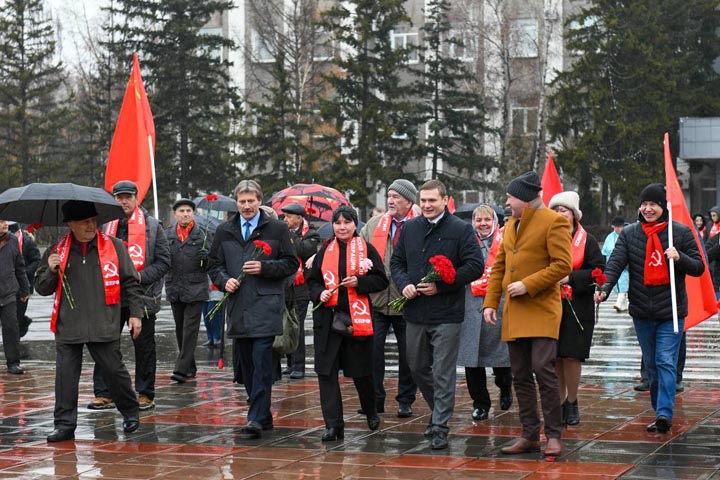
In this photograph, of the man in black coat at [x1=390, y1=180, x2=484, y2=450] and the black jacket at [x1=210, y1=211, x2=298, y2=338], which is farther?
the black jacket at [x1=210, y1=211, x2=298, y2=338]

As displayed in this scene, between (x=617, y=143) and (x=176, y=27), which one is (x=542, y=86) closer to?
(x=617, y=143)

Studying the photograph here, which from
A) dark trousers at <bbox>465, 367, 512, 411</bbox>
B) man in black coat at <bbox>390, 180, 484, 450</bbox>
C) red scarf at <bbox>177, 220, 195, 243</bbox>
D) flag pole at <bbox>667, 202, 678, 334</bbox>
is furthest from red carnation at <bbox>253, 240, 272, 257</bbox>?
red scarf at <bbox>177, 220, 195, 243</bbox>

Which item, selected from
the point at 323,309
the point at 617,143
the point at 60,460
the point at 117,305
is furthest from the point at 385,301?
→ the point at 617,143

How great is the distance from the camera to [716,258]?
574 inches

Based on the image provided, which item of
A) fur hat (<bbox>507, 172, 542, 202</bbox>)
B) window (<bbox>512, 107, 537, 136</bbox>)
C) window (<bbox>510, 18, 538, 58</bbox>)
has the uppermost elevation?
window (<bbox>510, 18, 538, 58</bbox>)

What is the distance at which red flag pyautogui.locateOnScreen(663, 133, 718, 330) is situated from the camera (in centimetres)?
1034

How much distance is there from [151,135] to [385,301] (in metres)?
4.94

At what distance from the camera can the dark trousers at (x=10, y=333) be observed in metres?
14.1

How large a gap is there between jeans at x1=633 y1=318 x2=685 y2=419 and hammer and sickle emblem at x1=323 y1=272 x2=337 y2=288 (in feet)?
8.14

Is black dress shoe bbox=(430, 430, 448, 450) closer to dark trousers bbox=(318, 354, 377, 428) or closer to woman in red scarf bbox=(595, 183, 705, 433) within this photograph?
dark trousers bbox=(318, 354, 377, 428)

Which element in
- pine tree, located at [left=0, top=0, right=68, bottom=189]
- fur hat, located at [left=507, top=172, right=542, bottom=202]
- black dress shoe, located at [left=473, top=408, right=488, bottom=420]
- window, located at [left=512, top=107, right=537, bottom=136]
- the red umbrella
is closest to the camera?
fur hat, located at [left=507, top=172, right=542, bottom=202]

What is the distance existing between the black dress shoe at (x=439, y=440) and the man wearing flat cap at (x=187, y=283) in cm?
459

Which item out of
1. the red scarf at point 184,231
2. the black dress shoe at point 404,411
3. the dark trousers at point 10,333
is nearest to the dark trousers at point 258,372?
the black dress shoe at point 404,411

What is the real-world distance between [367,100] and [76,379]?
1425 inches
